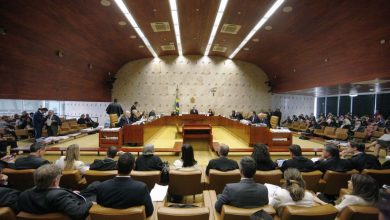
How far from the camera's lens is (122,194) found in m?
1.90

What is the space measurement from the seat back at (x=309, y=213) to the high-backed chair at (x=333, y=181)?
1.67m

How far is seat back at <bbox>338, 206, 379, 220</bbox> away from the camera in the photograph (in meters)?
1.79

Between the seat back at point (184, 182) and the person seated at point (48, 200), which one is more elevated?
the person seated at point (48, 200)

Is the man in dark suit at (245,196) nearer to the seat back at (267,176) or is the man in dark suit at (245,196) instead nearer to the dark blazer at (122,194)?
the dark blazer at (122,194)

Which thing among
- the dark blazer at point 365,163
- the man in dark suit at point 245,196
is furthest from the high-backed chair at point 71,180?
the dark blazer at point 365,163

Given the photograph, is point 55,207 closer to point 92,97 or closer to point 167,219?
point 167,219

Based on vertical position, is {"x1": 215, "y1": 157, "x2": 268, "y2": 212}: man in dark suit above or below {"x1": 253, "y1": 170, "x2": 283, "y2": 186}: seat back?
above

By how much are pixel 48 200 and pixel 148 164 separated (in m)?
1.74

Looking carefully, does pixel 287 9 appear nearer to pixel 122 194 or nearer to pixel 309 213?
pixel 309 213

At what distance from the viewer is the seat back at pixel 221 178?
9.82 ft

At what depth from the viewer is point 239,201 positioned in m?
1.99

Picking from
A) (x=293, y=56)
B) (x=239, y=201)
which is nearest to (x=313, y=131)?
(x=293, y=56)

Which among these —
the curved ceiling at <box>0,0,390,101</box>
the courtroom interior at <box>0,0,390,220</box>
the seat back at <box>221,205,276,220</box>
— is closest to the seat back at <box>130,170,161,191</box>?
the courtroom interior at <box>0,0,390,220</box>

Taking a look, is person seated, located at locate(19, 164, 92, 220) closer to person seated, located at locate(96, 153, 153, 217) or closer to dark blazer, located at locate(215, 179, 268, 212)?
person seated, located at locate(96, 153, 153, 217)
